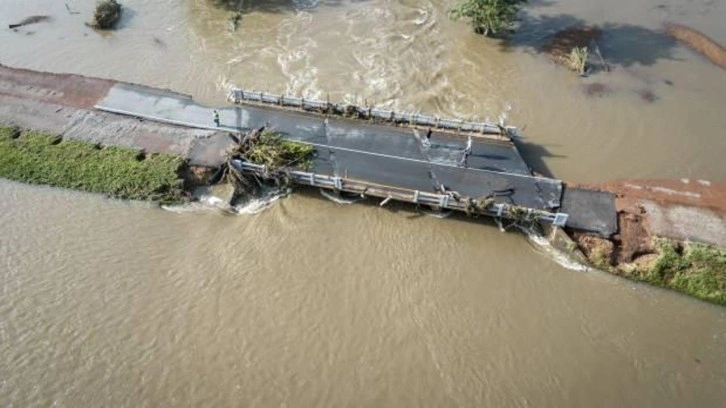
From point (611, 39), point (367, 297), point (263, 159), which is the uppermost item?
point (611, 39)

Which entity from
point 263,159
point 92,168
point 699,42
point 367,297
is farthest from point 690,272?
point 92,168

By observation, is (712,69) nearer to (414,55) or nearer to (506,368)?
(414,55)

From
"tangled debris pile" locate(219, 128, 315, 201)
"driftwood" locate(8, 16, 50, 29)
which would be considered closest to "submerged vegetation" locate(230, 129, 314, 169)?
"tangled debris pile" locate(219, 128, 315, 201)

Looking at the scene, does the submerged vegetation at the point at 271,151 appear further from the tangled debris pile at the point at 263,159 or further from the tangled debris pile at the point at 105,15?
the tangled debris pile at the point at 105,15

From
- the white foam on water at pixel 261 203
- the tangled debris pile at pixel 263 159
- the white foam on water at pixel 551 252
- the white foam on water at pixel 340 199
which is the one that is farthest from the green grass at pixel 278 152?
the white foam on water at pixel 551 252

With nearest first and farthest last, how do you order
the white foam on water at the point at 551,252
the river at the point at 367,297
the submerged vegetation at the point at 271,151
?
the river at the point at 367,297 < the white foam on water at the point at 551,252 < the submerged vegetation at the point at 271,151

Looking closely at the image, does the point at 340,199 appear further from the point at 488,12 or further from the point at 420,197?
the point at 488,12
